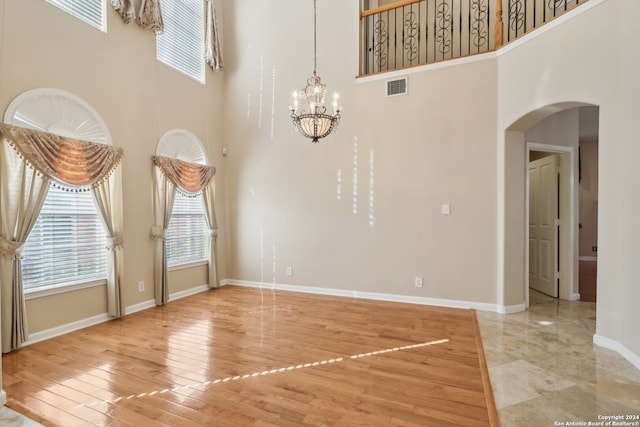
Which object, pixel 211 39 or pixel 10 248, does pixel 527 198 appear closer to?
pixel 211 39

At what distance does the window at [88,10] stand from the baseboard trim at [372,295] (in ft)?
13.9

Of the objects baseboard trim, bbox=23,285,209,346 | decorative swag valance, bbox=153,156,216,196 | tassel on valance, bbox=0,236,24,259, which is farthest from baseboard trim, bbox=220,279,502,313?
tassel on valance, bbox=0,236,24,259

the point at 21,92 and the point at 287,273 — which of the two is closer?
the point at 21,92

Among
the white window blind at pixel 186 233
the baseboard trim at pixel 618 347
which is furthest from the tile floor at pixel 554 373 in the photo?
the white window blind at pixel 186 233

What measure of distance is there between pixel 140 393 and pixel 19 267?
195 centimetres

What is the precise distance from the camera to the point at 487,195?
14.7 ft

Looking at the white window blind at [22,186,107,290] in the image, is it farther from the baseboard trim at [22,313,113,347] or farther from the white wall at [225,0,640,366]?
the white wall at [225,0,640,366]

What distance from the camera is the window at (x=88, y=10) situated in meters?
3.79

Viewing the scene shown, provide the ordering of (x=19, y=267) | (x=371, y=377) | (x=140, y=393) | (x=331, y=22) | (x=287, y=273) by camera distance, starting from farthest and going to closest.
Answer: (x=287, y=273)
(x=331, y=22)
(x=19, y=267)
(x=371, y=377)
(x=140, y=393)

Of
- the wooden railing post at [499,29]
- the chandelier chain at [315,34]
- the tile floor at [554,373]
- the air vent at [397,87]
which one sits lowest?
the tile floor at [554,373]

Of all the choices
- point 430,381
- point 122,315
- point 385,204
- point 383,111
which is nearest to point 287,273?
point 385,204

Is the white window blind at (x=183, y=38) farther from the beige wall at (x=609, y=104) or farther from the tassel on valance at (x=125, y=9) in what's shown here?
the beige wall at (x=609, y=104)

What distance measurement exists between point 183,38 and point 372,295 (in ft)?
16.7

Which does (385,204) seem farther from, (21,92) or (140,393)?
(21,92)
